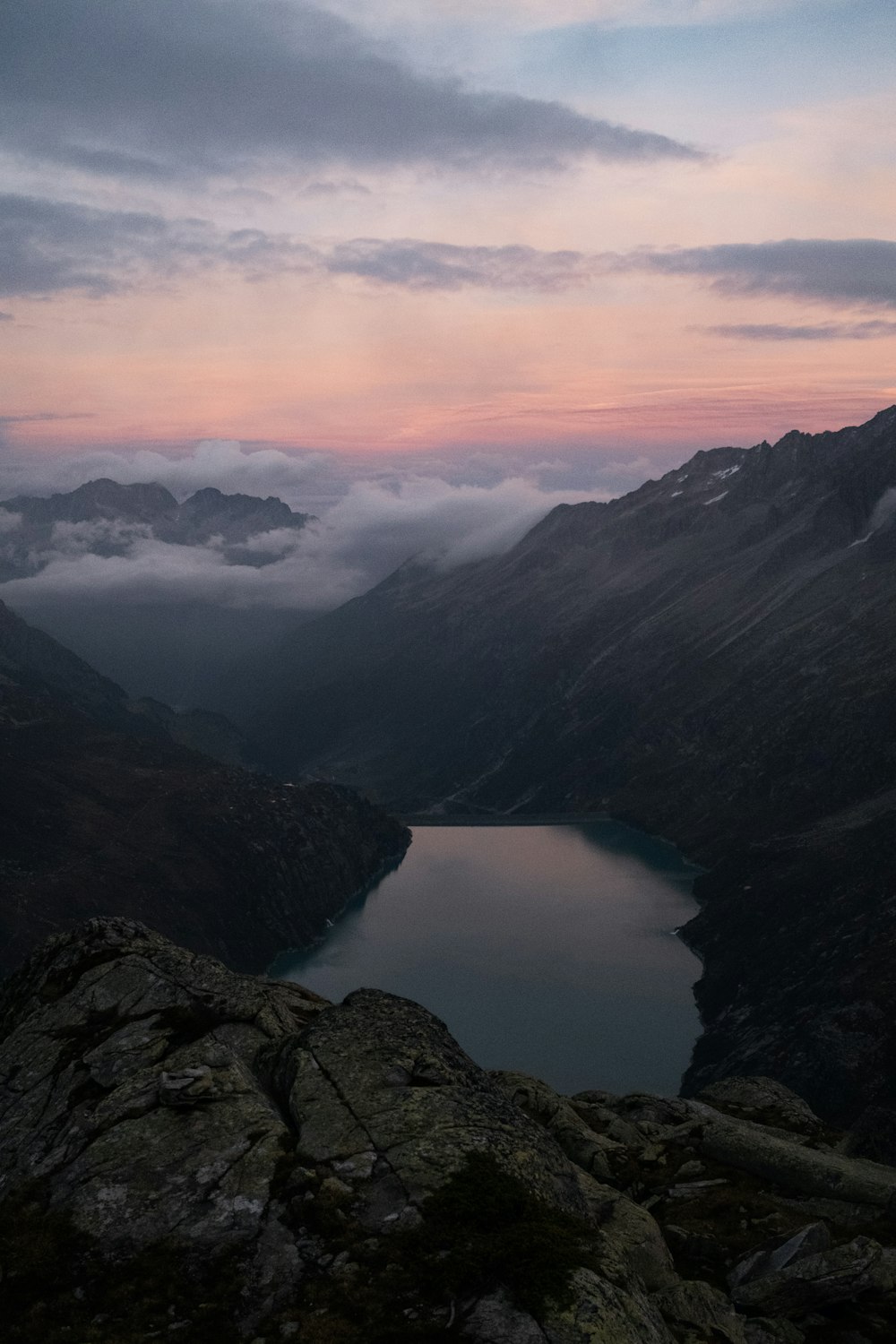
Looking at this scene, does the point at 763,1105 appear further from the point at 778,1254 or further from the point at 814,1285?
the point at 814,1285

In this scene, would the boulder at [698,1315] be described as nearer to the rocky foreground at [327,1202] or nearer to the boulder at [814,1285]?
the rocky foreground at [327,1202]

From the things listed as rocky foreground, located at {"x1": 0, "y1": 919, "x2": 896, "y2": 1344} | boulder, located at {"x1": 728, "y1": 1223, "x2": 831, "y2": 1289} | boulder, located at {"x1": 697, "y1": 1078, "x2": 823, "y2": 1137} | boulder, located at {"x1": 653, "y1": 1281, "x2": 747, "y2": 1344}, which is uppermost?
rocky foreground, located at {"x1": 0, "y1": 919, "x2": 896, "y2": 1344}

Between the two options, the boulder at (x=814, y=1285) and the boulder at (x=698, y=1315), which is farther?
the boulder at (x=814, y=1285)

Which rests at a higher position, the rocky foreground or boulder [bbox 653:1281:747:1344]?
the rocky foreground

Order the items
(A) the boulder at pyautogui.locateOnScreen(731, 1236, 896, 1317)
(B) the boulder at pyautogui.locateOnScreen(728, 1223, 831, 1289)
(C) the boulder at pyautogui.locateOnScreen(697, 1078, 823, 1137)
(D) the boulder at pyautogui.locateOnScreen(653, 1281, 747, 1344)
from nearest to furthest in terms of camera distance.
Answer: (D) the boulder at pyautogui.locateOnScreen(653, 1281, 747, 1344), (A) the boulder at pyautogui.locateOnScreen(731, 1236, 896, 1317), (B) the boulder at pyautogui.locateOnScreen(728, 1223, 831, 1289), (C) the boulder at pyautogui.locateOnScreen(697, 1078, 823, 1137)

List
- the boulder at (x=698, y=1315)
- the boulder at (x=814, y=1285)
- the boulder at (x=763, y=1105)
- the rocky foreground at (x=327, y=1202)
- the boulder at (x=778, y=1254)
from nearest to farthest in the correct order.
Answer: the rocky foreground at (x=327, y=1202), the boulder at (x=698, y=1315), the boulder at (x=814, y=1285), the boulder at (x=778, y=1254), the boulder at (x=763, y=1105)

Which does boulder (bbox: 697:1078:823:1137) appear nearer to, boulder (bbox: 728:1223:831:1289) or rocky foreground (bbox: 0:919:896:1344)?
rocky foreground (bbox: 0:919:896:1344)

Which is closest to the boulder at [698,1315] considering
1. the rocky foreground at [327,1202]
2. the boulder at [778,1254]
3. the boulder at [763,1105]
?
the rocky foreground at [327,1202]

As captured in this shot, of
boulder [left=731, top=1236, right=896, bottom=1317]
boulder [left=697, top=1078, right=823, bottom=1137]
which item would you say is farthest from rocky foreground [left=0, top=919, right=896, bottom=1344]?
boulder [left=697, top=1078, right=823, bottom=1137]
